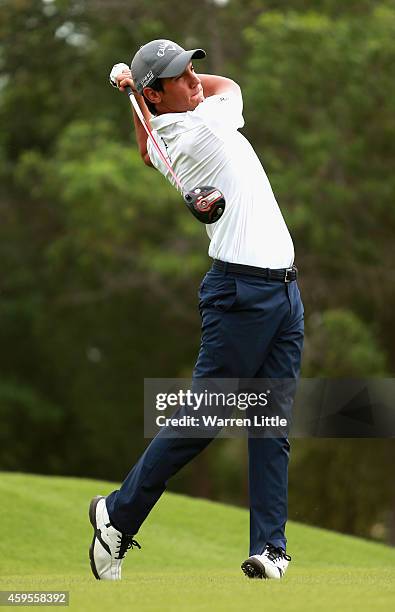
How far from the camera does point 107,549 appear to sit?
5.23 m

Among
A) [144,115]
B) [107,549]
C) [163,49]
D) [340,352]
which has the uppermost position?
[163,49]

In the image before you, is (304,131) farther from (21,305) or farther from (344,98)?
(21,305)

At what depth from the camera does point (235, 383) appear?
5.19 meters

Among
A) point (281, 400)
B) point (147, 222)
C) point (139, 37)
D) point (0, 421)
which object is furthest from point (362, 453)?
point (281, 400)

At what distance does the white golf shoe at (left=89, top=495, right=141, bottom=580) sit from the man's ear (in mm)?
1738

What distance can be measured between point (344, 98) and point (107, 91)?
24.8ft

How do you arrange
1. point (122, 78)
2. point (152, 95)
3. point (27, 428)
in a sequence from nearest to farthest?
point (152, 95) < point (122, 78) < point (27, 428)

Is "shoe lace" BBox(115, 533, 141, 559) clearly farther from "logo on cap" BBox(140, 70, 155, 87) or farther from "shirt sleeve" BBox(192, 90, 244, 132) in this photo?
"logo on cap" BBox(140, 70, 155, 87)

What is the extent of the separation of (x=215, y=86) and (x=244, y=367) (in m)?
1.24

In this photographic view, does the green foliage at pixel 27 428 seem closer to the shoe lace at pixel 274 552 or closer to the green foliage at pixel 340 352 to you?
the green foliage at pixel 340 352

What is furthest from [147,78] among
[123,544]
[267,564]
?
[267,564]

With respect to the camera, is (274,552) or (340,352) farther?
(340,352)

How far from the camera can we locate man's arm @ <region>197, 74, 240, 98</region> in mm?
5410

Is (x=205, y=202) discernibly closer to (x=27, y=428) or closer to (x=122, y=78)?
(x=122, y=78)
